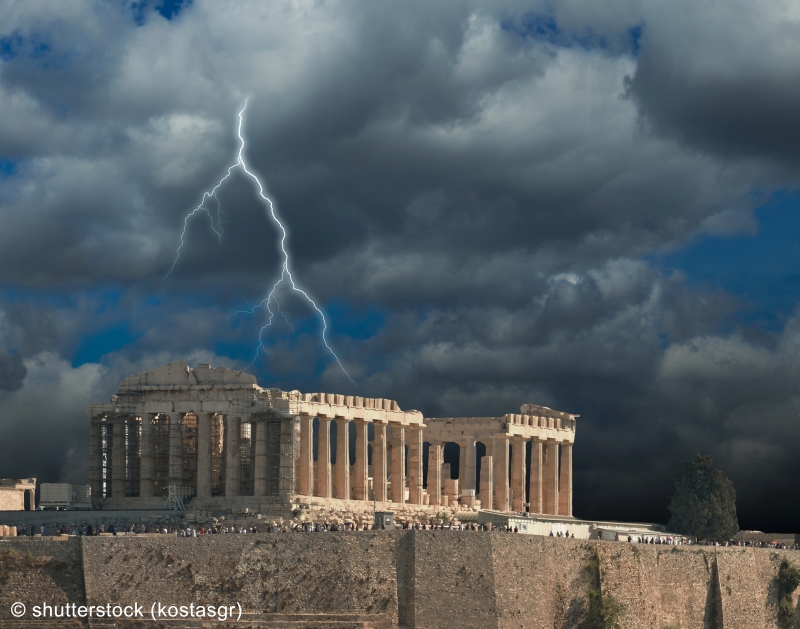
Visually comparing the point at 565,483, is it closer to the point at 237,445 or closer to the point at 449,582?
the point at 237,445

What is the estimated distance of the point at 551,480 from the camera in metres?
162

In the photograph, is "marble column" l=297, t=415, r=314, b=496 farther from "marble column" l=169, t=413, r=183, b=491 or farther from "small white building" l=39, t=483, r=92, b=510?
"small white building" l=39, t=483, r=92, b=510

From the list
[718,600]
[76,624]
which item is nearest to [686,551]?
[718,600]

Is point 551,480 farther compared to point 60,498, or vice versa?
point 551,480

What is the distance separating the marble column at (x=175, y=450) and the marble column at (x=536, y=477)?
117 feet

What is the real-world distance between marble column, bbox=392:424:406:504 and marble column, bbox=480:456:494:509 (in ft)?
31.9

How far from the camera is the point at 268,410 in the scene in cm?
13375

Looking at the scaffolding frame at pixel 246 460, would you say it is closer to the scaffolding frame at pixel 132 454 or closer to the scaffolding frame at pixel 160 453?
the scaffolding frame at pixel 160 453

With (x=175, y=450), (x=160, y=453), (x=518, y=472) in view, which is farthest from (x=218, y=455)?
(x=518, y=472)

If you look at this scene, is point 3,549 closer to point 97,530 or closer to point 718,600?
point 97,530

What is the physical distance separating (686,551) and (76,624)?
43.8 metres

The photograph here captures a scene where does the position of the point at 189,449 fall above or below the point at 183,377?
below

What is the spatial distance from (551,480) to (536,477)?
191cm

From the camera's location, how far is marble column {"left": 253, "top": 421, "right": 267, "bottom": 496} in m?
133
